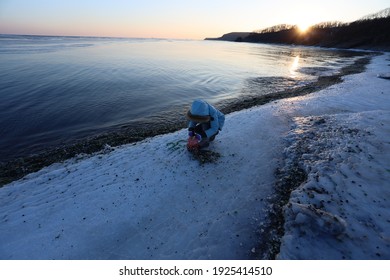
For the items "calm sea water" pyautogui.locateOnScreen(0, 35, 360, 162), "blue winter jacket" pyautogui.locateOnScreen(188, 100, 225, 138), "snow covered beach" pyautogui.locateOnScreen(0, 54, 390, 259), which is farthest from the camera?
"calm sea water" pyautogui.locateOnScreen(0, 35, 360, 162)

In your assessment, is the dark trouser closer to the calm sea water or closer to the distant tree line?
the calm sea water

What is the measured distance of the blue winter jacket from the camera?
654cm

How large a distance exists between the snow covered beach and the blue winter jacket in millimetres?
936

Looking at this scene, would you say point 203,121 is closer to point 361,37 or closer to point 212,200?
point 212,200

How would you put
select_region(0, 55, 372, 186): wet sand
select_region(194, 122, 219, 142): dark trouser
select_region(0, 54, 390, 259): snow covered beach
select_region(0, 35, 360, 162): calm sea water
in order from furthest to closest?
select_region(0, 35, 360, 162): calm sea water < select_region(0, 55, 372, 186): wet sand < select_region(194, 122, 219, 142): dark trouser < select_region(0, 54, 390, 259): snow covered beach

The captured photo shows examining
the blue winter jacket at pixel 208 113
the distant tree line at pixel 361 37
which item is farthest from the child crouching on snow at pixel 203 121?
the distant tree line at pixel 361 37

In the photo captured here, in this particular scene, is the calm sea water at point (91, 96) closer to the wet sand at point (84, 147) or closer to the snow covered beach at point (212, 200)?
the wet sand at point (84, 147)

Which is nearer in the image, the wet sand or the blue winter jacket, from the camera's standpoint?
the blue winter jacket

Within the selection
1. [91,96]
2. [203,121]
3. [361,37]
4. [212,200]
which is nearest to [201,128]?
[203,121]

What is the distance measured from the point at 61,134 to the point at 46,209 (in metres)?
6.79

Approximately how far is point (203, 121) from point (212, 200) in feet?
7.50

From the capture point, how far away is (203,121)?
21.7ft

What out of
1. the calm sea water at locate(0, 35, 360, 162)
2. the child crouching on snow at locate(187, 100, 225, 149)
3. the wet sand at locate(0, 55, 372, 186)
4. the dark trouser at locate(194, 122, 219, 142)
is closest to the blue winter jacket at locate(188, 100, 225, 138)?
the child crouching on snow at locate(187, 100, 225, 149)
